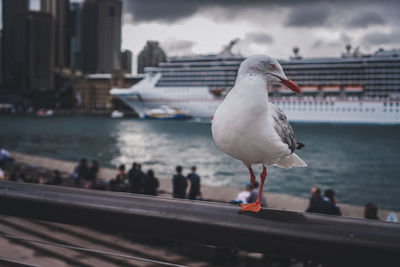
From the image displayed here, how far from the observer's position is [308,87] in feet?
168

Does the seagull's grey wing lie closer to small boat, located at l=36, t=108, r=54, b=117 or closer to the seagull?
the seagull

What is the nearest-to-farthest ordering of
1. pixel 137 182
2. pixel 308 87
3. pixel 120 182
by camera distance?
pixel 137 182, pixel 120 182, pixel 308 87

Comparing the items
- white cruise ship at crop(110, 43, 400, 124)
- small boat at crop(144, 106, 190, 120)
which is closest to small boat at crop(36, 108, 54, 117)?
white cruise ship at crop(110, 43, 400, 124)

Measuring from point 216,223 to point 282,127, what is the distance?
460 mm

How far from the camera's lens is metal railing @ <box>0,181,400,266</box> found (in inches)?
33.1

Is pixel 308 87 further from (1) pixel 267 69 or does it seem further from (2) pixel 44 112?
(2) pixel 44 112

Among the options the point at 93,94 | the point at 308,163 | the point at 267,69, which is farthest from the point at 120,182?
the point at 93,94

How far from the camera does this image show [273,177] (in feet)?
53.8

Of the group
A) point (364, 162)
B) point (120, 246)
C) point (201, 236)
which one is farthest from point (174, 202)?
point (364, 162)

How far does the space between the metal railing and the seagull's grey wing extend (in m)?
0.33

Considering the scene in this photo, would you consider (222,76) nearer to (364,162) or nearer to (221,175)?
(364,162)

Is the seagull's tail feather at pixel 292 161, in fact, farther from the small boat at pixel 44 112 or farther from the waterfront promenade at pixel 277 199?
the small boat at pixel 44 112

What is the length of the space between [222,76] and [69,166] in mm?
43321

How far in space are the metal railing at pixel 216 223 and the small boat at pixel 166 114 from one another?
52831 millimetres
